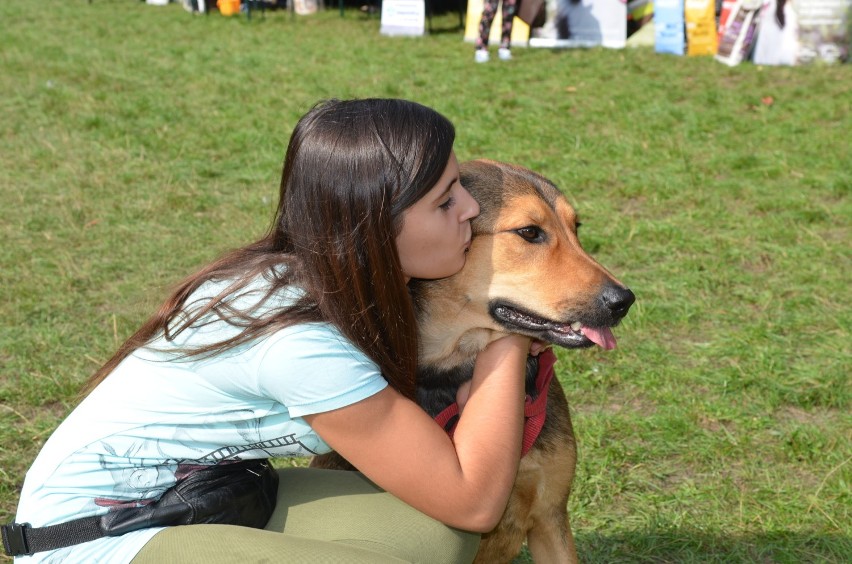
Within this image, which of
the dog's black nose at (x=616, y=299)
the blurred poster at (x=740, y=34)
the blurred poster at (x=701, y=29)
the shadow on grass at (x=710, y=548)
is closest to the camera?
the dog's black nose at (x=616, y=299)

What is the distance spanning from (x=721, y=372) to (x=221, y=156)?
514cm

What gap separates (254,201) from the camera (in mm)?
7055

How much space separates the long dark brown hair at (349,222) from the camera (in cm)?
226

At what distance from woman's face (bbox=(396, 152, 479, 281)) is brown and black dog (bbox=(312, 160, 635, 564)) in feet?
Result: 0.64

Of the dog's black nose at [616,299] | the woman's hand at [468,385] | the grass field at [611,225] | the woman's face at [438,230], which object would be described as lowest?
the grass field at [611,225]

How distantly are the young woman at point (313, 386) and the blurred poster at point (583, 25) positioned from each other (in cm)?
1149

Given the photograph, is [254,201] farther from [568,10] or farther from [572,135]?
[568,10]

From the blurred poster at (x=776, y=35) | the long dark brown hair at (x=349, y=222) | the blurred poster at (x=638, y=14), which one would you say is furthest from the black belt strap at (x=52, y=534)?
the blurred poster at (x=638, y=14)

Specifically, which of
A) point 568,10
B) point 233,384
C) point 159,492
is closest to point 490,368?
point 233,384

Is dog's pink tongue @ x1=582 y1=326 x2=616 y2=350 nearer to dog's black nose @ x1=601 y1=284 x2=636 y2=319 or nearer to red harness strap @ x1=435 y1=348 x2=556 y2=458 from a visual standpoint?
dog's black nose @ x1=601 y1=284 x2=636 y2=319

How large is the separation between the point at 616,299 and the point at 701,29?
1067cm

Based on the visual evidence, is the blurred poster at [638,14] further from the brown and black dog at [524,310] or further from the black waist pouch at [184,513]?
the black waist pouch at [184,513]

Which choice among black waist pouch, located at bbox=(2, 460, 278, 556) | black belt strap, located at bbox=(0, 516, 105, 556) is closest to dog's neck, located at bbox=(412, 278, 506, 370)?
black waist pouch, located at bbox=(2, 460, 278, 556)

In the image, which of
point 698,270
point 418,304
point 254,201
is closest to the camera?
point 418,304
